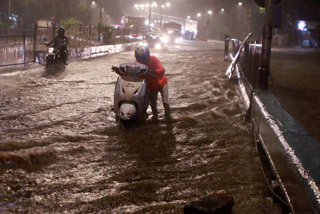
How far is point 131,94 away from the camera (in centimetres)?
652

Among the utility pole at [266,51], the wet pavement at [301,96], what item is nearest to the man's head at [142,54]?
the utility pole at [266,51]

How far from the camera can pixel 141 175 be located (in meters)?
4.67

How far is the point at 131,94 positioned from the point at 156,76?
2.88 feet

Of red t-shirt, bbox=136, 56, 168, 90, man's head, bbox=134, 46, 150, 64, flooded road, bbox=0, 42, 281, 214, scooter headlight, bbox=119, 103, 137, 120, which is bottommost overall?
flooded road, bbox=0, 42, 281, 214

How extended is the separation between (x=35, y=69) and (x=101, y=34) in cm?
1432

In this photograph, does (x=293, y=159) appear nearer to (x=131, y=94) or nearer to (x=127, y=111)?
(x=127, y=111)

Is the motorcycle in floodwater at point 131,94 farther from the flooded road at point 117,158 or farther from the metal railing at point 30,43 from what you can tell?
the metal railing at point 30,43

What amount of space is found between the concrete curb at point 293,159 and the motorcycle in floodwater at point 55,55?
13.3m

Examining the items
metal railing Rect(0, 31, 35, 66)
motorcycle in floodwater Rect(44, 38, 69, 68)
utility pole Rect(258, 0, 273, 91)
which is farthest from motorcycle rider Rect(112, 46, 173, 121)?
metal railing Rect(0, 31, 35, 66)

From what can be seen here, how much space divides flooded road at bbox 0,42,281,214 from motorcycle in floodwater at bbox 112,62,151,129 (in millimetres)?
348

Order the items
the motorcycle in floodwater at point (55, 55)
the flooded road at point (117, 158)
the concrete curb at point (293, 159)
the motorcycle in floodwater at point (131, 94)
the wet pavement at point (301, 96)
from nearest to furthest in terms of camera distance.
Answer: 1. the concrete curb at point (293, 159)
2. the flooded road at point (117, 158)
3. the motorcycle in floodwater at point (131, 94)
4. the wet pavement at point (301, 96)
5. the motorcycle in floodwater at point (55, 55)

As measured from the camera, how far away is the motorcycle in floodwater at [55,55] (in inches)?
653

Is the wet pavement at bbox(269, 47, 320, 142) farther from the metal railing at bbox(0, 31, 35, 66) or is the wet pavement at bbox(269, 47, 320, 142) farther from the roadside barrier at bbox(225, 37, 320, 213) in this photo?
the metal railing at bbox(0, 31, 35, 66)

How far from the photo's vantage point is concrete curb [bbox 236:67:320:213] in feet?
9.51
